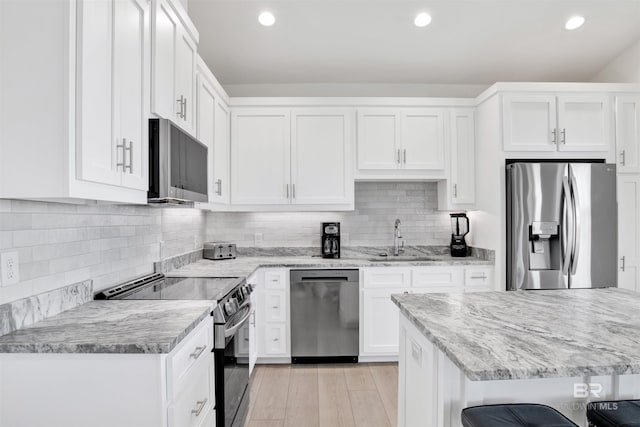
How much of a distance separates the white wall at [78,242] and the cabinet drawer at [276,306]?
972 millimetres

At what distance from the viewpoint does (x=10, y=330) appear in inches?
55.1

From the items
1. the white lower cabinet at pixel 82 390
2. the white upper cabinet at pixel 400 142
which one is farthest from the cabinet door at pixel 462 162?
the white lower cabinet at pixel 82 390

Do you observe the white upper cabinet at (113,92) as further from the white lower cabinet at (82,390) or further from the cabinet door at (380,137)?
the cabinet door at (380,137)

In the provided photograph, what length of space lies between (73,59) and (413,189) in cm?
333

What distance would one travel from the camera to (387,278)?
3.48 metres

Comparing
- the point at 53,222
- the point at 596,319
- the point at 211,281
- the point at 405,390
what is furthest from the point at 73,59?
the point at 596,319

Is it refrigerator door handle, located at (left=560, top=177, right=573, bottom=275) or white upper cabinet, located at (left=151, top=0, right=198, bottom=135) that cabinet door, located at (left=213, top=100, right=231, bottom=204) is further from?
refrigerator door handle, located at (left=560, top=177, right=573, bottom=275)

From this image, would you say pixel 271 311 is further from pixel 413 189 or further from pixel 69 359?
pixel 69 359

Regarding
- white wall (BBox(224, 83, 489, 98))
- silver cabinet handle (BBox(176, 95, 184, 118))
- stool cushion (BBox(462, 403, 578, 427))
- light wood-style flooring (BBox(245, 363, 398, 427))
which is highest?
white wall (BBox(224, 83, 489, 98))

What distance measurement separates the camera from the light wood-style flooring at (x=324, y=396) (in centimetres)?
255

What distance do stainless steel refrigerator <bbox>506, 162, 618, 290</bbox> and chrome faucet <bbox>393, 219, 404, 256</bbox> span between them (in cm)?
107

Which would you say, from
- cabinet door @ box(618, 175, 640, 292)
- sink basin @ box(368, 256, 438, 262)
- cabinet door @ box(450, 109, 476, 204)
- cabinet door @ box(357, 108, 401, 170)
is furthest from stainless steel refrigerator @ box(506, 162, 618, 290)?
cabinet door @ box(357, 108, 401, 170)

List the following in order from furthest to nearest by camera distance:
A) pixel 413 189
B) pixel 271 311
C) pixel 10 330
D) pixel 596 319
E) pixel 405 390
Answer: pixel 413 189 → pixel 271 311 → pixel 405 390 → pixel 596 319 → pixel 10 330

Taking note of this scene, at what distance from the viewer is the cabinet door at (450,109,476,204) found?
3.74m
